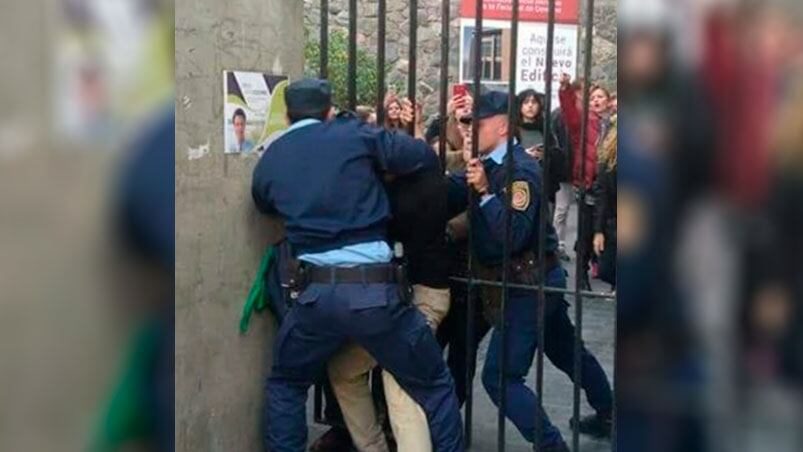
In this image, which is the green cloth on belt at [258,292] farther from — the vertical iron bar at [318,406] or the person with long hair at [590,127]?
the person with long hair at [590,127]

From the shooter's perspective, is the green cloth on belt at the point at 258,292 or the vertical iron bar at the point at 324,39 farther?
the vertical iron bar at the point at 324,39

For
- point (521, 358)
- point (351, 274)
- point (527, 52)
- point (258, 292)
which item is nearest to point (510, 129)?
point (351, 274)

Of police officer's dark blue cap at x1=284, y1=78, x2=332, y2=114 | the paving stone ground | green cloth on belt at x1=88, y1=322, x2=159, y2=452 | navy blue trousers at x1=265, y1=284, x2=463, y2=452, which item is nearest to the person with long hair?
the paving stone ground

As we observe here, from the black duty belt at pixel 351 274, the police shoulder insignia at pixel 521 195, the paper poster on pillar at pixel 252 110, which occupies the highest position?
the paper poster on pillar at pixel 252 110

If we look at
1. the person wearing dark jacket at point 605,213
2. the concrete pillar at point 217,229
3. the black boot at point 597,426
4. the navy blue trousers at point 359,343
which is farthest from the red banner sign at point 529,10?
the navy blue trousers at point 359,343

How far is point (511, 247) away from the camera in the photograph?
183 inches

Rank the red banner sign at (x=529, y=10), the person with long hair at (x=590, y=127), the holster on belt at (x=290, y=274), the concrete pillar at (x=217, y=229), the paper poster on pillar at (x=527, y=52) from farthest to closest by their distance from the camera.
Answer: the red banner sign at (x=529, y=10) → the paper poster on pillar at (x=527, y=52) → the person with long hair at (x=590, y=127) → the holster on belt at (x=290, y=274) → the concrete pillar at (x=217, y=229)

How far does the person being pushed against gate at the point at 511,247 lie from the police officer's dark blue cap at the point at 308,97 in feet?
2.14

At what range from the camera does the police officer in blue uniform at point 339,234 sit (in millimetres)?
4227

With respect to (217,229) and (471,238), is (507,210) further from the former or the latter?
(217,229)

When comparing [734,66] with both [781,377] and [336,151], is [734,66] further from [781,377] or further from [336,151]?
[336,151]

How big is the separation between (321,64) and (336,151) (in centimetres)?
85

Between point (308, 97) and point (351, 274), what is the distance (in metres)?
0.69

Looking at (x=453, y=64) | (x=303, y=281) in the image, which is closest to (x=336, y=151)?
(x=303, y=281)
